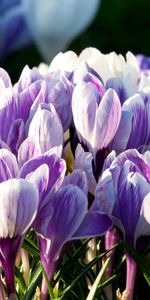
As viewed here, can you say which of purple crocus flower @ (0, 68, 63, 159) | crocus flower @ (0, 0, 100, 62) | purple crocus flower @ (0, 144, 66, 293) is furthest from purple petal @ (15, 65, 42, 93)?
crocus flower @ (0, 0, 100, 62)

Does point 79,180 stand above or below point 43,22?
above

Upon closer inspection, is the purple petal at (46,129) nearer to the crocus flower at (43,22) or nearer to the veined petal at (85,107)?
the veined petal at (85,107)

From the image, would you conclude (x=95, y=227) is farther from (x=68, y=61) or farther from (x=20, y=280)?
(x=68, y=61)

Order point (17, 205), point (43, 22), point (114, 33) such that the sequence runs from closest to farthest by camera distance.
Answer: point (17, 205), point (43, 22), point (114, 33)

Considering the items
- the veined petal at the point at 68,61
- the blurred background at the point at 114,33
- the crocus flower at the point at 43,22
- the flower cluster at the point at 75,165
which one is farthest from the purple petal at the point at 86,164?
the blurred background at the point at 114,33

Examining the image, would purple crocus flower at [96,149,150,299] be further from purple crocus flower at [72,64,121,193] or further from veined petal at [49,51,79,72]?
veined petal at [49,51,79,72]

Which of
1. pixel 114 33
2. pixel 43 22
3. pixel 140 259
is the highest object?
pixel 140 259

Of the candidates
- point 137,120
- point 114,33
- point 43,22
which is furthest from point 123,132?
point 114,33
